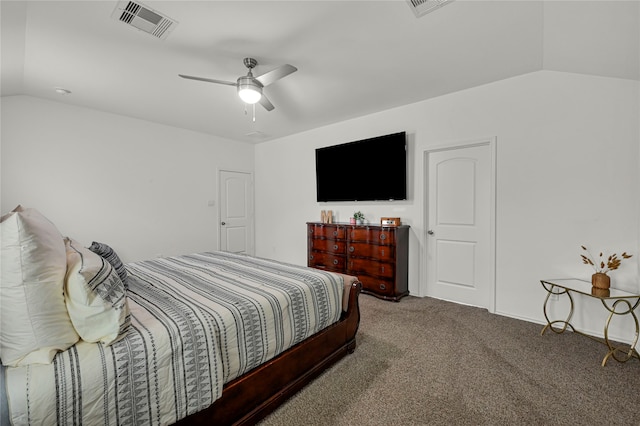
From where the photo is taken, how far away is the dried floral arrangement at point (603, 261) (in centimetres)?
235

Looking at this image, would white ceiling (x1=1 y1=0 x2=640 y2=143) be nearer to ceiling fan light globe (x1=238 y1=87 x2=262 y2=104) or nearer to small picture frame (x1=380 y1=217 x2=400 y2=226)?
ceiling fan light globe (x1=238 y1=87 x2=262 y2=104)

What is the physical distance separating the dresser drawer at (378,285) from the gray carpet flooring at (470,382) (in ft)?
2.64

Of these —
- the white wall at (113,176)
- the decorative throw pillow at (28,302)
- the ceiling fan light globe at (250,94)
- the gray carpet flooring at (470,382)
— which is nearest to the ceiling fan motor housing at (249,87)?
the ceiling fan light globe at (250,94)

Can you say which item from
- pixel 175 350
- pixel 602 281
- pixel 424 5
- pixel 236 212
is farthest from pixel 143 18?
pixel 602 281

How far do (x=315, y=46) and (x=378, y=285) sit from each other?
290cm

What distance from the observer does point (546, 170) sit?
2.85 m

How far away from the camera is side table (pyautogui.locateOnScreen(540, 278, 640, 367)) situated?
2.19 m

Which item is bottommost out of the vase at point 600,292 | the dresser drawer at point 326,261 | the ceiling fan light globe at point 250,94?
the dresser drawer at point 326,261

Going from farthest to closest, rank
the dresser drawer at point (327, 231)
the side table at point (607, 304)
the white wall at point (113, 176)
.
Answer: the dresser drawer at point (327, 231) < the white wall at point (113, 176) < the side table at point (607, 304)

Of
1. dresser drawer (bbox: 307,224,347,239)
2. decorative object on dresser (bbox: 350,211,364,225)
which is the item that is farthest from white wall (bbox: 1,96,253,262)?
decorative object on dresser (bbox: 350,211,364,225)

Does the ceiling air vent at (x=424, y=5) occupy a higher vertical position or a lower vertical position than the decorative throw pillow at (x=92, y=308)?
higher

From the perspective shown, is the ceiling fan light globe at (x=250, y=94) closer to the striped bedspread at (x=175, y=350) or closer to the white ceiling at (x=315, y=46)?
the white ceiling at (x=315, y=46)

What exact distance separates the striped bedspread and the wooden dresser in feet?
5.06

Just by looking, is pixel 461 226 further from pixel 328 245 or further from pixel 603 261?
pixel 328 245
